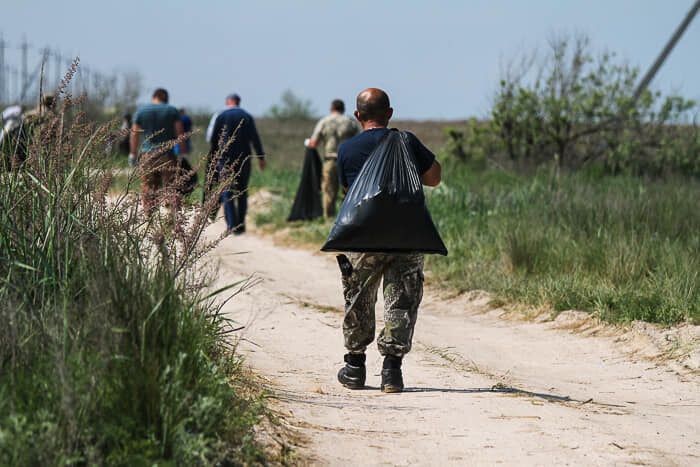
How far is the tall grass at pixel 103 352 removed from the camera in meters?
3.64

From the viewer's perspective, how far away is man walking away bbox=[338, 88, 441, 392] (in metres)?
5.79

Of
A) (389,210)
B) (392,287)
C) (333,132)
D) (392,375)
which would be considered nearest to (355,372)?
(392,375)

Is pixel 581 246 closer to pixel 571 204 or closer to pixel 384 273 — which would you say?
pixel 571 204

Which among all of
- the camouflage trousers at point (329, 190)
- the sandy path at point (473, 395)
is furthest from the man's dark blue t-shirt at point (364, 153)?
the camouflage trousers at point (329, 190)

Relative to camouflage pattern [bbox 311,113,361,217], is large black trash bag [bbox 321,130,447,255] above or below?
below

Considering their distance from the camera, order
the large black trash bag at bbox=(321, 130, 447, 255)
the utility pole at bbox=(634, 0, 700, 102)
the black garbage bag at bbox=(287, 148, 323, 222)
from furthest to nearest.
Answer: the utility pole at bbox=(634, 0, 700, 102) → the black garbage bag at bbox=(287, 148, 323, 222) → the large black trash bag at bbox=(321, 130, 447, 255)

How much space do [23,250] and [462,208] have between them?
886cm

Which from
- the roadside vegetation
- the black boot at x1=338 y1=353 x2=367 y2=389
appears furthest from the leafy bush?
the black boot at x1=338 y1=353 x2=367 y2=389

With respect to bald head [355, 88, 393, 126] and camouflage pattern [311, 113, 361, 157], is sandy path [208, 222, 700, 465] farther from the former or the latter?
camouflage pattern [311, 113, 361, 157]

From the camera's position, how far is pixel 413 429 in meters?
4.93

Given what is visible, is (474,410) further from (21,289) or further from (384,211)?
(21,289)

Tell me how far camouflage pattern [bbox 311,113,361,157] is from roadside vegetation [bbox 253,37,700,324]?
1167 mm

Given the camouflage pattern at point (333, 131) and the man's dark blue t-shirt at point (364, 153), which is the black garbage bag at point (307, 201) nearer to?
the camouflage pattern at point (333, 131)

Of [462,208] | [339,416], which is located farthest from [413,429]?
[462,208]
